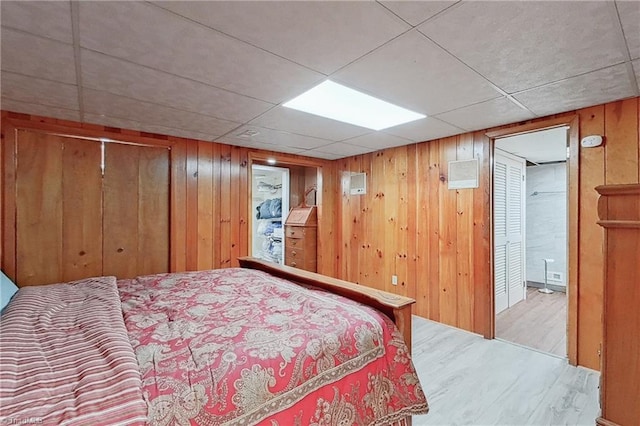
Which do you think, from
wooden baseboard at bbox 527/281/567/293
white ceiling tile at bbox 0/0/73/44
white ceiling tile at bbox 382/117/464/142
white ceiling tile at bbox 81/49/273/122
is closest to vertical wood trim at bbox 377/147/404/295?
white ceiling tile at bbox 382/117/464/142

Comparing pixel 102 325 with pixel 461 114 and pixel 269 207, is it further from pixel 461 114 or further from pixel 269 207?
pixel 269 207

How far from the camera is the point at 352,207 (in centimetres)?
459

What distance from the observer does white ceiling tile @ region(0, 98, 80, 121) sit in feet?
7.59

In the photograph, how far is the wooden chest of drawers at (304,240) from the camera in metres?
4.80

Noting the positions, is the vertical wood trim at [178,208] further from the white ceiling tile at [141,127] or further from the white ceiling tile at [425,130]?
the white ceiling tile at [425,130]

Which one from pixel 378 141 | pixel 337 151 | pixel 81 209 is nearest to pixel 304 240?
pixel 337 151

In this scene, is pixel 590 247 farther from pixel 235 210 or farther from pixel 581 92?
pixel 235 210

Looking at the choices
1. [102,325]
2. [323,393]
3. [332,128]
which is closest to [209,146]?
[332,128]

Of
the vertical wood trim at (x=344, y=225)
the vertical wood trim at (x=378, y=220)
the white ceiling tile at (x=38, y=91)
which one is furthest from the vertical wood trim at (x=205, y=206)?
the vertical wood trim at (x=378, y=220)

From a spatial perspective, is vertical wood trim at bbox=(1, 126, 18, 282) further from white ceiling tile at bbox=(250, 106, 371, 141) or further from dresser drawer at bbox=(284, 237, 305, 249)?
dresser drawer at bbox=(284, 237, 305, 249)

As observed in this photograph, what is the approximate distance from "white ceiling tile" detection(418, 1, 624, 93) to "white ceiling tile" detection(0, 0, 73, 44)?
1.57 meters

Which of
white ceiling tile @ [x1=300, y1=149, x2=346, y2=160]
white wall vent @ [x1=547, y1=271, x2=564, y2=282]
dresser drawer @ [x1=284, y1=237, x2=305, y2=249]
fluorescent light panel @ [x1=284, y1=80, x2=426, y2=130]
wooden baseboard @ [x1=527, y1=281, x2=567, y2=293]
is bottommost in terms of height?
wooden baseboard @ [x1=527, y1=281, x2=567, y2=293]

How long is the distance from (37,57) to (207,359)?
6.05ft

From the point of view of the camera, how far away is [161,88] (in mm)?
2061
